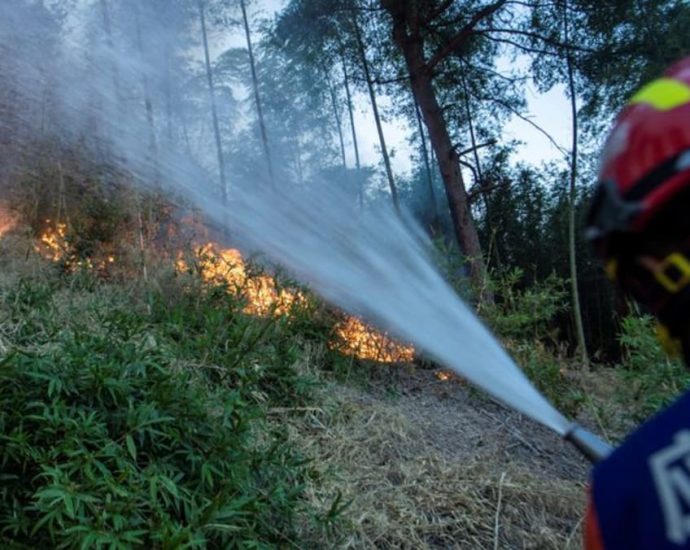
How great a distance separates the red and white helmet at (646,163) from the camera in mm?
725

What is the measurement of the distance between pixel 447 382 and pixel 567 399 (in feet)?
3.78

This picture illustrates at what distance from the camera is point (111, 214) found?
21.8ft

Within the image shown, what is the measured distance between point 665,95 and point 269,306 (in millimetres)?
4014

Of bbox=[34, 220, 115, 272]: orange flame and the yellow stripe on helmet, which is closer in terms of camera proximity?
the yellow stripe on helmet

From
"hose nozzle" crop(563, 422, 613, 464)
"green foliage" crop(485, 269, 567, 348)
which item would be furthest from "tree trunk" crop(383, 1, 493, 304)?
"hose nozzle" crop(563, 422, 613, 464)

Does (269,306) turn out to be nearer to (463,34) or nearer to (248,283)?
(248,283)

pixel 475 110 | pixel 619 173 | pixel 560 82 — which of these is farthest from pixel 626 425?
pixel 475 110

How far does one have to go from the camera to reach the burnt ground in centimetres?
287

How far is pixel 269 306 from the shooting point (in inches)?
182

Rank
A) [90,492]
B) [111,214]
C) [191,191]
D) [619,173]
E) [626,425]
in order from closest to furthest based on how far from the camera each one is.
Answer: [619,173] < [90,492] < [626,425] < [111,214] < [191,191]

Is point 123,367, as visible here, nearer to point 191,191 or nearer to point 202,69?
point 191,191

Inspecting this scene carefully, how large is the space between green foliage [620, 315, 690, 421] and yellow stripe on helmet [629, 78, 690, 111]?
286 cm

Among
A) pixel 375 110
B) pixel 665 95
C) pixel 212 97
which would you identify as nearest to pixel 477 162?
pixel 375 110

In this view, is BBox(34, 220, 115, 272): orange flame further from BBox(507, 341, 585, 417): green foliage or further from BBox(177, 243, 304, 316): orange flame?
BBox(507, 341, 585, 417): green foliage
